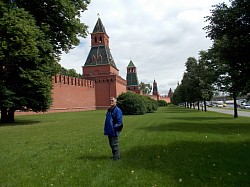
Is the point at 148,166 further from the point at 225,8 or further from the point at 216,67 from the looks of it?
the point at 216,67

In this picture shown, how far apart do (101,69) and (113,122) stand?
2545 inches

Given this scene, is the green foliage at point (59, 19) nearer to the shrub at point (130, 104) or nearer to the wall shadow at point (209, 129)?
the wall shadow at point (209, 129)

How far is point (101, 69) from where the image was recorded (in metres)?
71.0

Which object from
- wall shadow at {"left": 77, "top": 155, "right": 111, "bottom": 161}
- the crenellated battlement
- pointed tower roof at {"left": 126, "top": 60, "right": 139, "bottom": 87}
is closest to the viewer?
wall shadow at {"left": 77, "top": 155, "right": 111, "bottom": 161}

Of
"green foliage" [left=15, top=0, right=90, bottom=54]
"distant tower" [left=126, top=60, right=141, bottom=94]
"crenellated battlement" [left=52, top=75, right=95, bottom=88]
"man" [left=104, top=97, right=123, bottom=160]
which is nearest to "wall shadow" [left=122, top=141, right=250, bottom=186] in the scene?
"man" [left=104, top=97, right=123, bottom=160]

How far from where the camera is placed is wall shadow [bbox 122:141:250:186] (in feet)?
17.0

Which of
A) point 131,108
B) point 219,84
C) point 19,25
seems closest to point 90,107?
point 131,108

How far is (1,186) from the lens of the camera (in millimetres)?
5035

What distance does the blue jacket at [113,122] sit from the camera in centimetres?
689

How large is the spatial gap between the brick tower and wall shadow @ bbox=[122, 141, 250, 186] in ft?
194

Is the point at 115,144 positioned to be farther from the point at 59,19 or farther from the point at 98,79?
the point at 98,79

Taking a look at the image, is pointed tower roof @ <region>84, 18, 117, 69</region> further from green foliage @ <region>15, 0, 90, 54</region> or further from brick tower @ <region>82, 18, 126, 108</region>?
green foliage @ <region>15, 0, 90, 54</region>

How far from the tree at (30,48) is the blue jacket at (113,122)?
11.2m

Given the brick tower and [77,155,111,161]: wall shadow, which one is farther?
the brick tower
